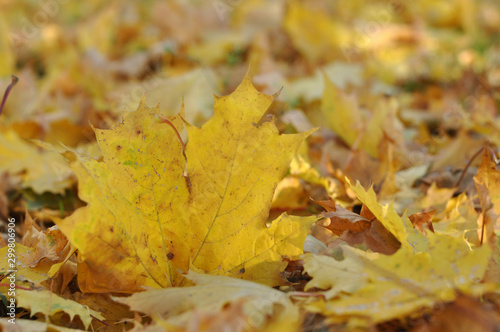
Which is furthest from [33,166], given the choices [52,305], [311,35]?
[311,35]

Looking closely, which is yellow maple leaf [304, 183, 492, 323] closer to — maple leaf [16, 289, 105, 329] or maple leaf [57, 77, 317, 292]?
maple leaf [57, 77, 317, 292]

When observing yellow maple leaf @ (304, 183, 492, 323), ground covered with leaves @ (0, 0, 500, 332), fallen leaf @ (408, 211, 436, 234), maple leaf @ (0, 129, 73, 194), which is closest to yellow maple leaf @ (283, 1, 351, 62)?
ground covered with leaves @ (0, 0, 500, 332)

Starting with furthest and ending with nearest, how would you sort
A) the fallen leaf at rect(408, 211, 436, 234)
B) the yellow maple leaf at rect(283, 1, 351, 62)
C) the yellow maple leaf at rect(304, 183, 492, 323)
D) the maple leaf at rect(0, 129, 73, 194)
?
1. the yellow maple leaf at rect(283, 1, 351, 62)
2. the maple leaf at rect(0, 129, 73, 194)
3. the fallen leaf at rect(408, 211, 436, 234)
4. the yellow maple leaf at rect(304, 183, 492, 323)

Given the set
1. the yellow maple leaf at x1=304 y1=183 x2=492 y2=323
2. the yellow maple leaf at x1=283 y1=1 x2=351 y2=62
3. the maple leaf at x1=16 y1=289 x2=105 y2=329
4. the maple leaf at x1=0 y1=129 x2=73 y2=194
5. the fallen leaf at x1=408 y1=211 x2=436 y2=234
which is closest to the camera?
the yellow maple leaf at x1=304 y1=183 x2=492 y2=323

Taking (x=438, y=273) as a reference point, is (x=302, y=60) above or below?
below

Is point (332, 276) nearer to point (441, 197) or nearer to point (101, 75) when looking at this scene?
point (441, 197)

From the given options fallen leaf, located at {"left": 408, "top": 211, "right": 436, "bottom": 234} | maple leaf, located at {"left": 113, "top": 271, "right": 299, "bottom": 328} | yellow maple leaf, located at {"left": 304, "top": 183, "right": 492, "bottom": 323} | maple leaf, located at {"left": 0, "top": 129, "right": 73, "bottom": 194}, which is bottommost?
maple leaf, located at {"left": 0, "top": 129, "right": 73, "bottom": 194}

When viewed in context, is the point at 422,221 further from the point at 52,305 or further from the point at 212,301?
the point at 52,305

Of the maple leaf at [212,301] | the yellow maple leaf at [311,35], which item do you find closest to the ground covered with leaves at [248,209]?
the maple leaf at [212,301]

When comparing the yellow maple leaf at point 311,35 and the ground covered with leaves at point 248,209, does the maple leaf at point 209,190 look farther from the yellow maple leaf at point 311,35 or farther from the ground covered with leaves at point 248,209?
the yellow maple leaf at point 311,35

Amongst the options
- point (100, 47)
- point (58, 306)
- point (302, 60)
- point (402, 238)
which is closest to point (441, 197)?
point (402, 238)
